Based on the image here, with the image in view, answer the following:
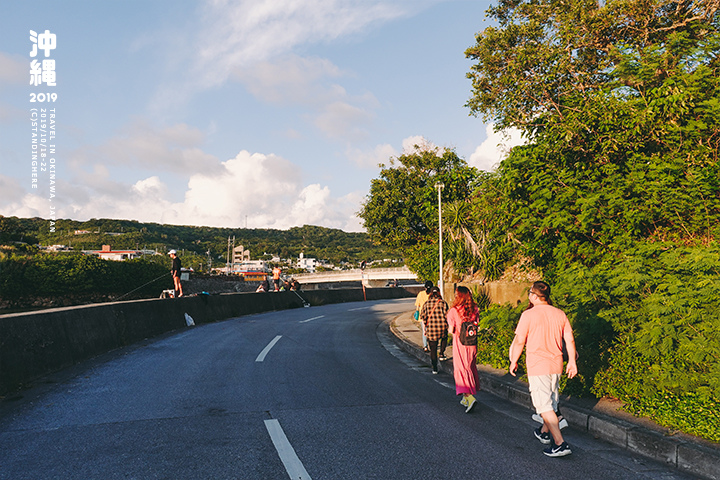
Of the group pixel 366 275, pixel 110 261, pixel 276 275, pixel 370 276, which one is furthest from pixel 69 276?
A: pixel 366 275

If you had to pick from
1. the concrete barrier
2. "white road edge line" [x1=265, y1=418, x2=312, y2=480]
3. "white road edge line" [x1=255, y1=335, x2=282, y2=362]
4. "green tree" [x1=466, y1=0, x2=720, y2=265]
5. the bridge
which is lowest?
the bridge

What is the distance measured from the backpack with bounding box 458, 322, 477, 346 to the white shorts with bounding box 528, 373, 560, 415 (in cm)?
178

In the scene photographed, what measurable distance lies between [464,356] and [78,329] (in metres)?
7.70

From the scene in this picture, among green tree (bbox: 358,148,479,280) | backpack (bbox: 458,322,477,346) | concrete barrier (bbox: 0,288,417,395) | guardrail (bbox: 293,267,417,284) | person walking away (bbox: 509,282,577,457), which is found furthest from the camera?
guardrail (bbox: 293,267,417,284)

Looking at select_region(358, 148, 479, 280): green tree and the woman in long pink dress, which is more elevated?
select_region(358, 148, 479, 280): green tree

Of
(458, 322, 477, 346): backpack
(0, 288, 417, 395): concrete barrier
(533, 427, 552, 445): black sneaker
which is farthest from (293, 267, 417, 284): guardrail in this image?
(533, 427, 552, 445): black sneaker

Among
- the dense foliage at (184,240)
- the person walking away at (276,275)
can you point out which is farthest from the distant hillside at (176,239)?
the person walking away at (276,275)

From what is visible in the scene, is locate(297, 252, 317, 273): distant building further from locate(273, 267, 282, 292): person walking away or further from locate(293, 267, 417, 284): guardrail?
locate(273, 267, 282, 292): person walking away

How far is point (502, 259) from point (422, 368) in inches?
285

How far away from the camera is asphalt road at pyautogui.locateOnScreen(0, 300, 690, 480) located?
4.09m

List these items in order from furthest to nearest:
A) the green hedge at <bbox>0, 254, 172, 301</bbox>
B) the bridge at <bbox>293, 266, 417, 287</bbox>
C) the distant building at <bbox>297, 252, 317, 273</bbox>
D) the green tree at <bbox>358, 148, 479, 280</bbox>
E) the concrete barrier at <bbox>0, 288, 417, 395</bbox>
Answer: the distant building at <bbox>297, 252, 317, 273</bbox>, the bridge at <bbox>293, 266, 417, 287</bbox>, the green hedge at <bbox>0, 254, 172, 301</bbox>, the green tree at <bbox>358, 148, 479, 280</bbox>, the concrete barrier at <bbox>0, 288, 417, 395</bbox>

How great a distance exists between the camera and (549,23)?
48.6 ft

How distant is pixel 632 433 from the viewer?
4801 millimetres

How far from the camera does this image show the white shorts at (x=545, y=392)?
4.67 metres
